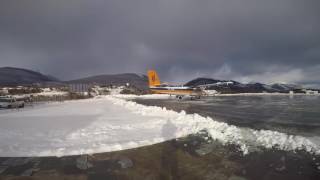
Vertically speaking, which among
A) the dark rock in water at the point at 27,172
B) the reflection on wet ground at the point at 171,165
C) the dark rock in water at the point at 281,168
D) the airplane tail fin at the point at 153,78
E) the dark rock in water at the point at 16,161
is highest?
the airplane tail fin at the point at 153,78

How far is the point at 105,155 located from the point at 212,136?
5.58 metres

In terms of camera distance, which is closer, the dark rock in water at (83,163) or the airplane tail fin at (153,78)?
the dark rock in water at (83,163)

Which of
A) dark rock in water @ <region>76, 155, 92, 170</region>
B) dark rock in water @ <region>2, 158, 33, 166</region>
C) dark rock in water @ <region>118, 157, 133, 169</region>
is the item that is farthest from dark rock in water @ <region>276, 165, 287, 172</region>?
dark rock in water @ <region>2, 158, 33, 166</region>

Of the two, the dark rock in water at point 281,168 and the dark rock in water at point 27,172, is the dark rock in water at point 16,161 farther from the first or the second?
the dark rock in water at point 281,168

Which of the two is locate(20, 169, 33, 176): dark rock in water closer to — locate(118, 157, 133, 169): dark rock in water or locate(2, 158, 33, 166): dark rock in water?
locate(2, 158, 33, 166): dark rock in water

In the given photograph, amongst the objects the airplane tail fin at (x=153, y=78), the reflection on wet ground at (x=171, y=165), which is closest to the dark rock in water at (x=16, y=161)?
the reflection on wet ground at (x=171, y=165)

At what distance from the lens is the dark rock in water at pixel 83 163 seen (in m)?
6.97

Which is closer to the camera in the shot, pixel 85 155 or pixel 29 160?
pixel 29 160

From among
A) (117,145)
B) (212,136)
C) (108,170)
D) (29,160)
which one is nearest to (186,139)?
(212,136)

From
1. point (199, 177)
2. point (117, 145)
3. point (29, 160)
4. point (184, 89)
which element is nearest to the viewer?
point (199, 177)

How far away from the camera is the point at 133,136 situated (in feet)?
36.6

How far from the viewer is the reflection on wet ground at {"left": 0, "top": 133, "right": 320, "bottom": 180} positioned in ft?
20.5

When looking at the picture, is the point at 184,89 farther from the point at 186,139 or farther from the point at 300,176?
the point at 300,176

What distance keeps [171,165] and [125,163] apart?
5.08ft
